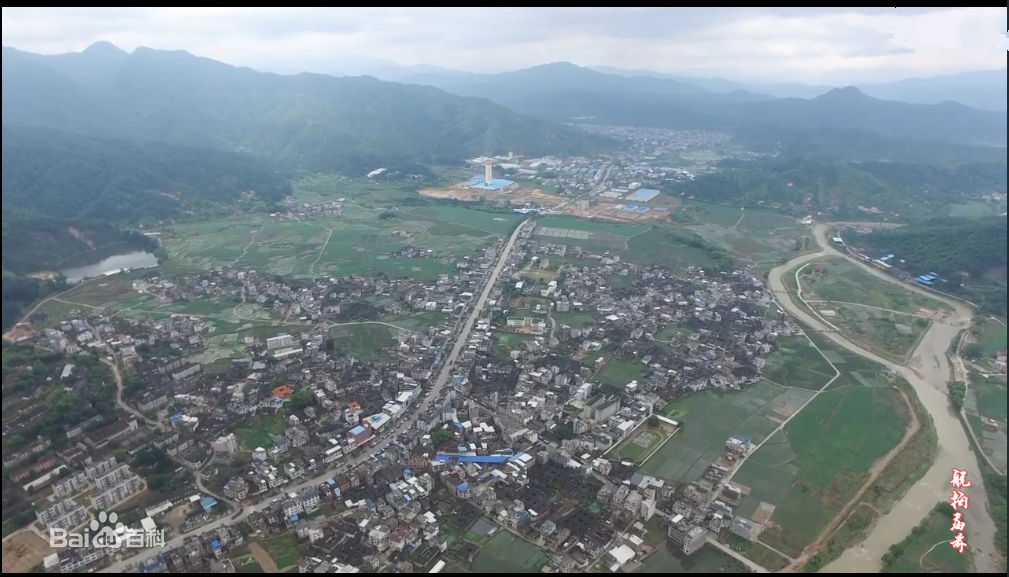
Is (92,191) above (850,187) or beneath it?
above

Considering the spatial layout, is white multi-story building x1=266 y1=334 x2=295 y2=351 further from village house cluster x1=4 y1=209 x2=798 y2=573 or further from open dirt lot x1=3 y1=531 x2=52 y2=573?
open dirt lot x1=3 y1=531 x2=52 y2=573

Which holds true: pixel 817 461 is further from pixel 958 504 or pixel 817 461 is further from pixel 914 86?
pixel 914 86

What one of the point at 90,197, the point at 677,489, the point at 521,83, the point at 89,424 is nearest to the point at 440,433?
the point at 677,489

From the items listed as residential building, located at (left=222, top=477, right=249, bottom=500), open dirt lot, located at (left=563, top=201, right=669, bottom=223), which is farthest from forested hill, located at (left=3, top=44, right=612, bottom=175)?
residential building, located at (left=222, top=477, right=249, bottom=500)

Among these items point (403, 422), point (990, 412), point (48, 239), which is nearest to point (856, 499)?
point (990, 412)

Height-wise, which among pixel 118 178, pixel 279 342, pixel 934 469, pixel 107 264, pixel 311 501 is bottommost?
pixel 934 469

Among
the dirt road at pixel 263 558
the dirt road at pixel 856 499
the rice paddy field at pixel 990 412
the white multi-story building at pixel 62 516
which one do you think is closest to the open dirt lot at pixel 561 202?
the rice paddy field at pixel 990 412
